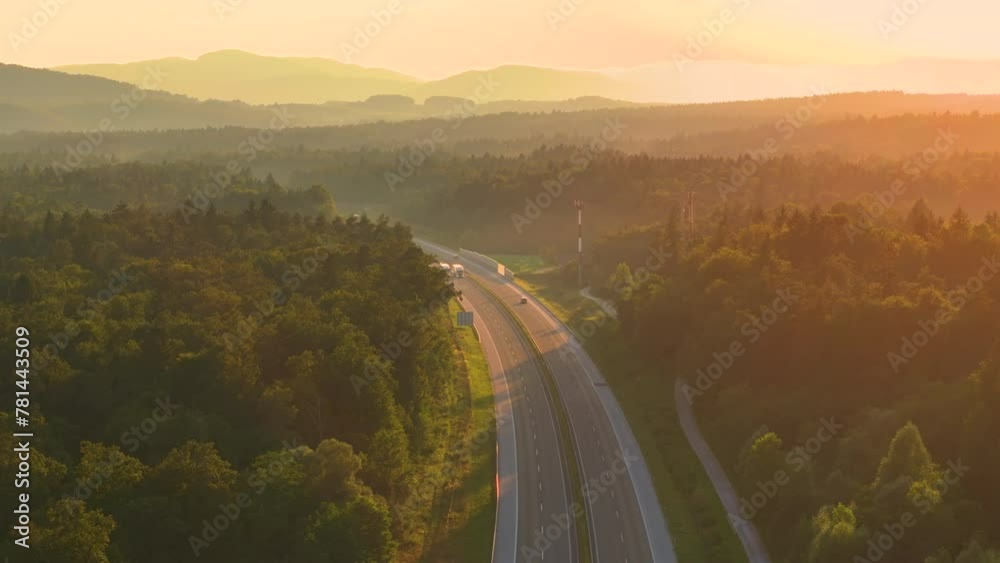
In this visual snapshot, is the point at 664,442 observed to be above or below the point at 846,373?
below

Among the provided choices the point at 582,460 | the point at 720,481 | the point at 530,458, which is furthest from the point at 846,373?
the point at 530,458

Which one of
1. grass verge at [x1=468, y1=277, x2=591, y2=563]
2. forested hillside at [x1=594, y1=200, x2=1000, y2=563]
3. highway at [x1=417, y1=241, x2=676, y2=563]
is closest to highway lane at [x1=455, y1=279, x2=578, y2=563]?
highway at [x1=417, y1=241, x2=676, y2=563]

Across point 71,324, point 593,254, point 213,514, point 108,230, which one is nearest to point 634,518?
point 213,514

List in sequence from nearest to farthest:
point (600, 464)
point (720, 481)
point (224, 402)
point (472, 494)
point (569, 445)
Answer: point (224, 402)
point (472, 494)
point (720, 481)
point (600, 464)
point (569, 445)

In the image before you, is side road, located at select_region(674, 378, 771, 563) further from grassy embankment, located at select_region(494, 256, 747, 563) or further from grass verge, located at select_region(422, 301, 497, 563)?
grass verge, located at select_region(422, 301, 497, 563)

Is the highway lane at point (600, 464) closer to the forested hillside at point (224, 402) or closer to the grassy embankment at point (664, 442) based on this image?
the grassy embankment at point (664, 442)

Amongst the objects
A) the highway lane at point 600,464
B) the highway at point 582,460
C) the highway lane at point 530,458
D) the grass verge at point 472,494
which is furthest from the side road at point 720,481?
the grass verge at point 472,494

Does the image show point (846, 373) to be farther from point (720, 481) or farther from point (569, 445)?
point (569, 445)
